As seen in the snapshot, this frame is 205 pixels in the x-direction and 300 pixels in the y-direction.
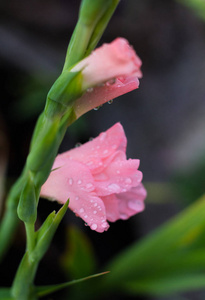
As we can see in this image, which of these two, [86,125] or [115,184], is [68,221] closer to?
[86,125]

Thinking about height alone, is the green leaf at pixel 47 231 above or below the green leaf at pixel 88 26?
below

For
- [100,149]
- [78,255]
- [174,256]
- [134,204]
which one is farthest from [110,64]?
[78,255]

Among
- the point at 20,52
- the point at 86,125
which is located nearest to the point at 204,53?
the point at 86,125

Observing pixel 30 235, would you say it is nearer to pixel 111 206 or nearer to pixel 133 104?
pixel 111 206

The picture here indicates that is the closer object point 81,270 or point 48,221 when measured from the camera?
point 48,221

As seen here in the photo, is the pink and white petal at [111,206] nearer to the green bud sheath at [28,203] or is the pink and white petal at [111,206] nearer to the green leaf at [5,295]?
the green bud sheath at [28,203]

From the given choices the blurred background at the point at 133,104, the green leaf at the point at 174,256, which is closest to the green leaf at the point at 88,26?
the green leaf at the point at 174,256
